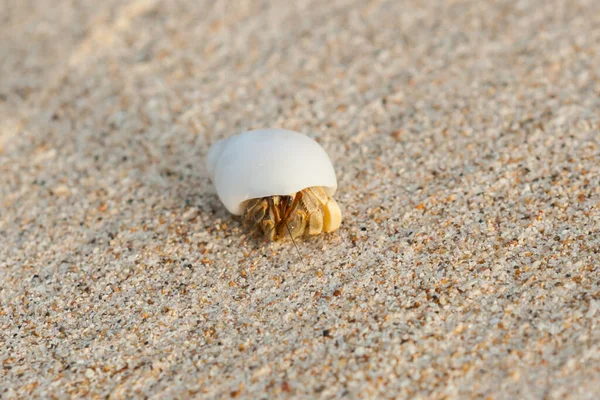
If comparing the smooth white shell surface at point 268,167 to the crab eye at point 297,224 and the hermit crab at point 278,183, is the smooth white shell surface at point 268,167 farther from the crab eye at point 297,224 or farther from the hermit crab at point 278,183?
the crab eye at point 297,224

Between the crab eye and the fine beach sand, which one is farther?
the crab eye

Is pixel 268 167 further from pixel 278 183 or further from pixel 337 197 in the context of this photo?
pixel 337 197

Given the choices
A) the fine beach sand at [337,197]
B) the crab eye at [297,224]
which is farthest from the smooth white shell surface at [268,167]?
the fine beach sand at [337,197]

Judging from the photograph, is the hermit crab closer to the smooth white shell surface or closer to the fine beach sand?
the smooth white shell surface

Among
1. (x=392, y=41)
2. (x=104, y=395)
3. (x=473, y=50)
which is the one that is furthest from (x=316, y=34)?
(x=104, y=395)

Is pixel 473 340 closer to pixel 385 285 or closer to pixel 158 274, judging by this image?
pixel 385 285

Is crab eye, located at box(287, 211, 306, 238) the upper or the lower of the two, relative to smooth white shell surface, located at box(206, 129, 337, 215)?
lower

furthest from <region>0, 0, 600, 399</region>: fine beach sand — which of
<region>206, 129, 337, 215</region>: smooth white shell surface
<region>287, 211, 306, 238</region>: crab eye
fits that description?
<region>206, 129, 337, 215</region>: smooth white shell surface
